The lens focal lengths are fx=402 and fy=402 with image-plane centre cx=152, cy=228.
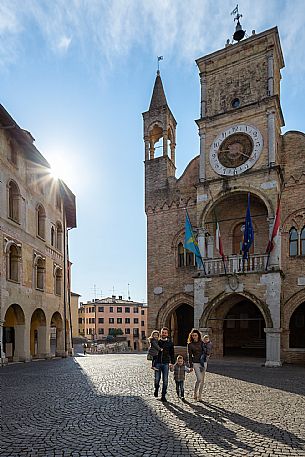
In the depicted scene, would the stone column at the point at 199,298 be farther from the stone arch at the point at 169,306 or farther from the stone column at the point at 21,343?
the stone column at the point at 21,343

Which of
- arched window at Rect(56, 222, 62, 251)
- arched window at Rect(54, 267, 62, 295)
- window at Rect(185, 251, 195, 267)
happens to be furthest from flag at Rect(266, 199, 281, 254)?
arched window at Rect(56, 222, 62, 251)

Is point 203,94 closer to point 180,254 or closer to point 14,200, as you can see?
point 180,254

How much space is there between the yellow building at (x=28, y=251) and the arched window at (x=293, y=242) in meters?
12.7

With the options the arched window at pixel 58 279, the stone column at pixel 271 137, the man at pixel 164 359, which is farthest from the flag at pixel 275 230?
the arched window at pixel 58 279

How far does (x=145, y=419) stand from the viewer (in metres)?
7.05

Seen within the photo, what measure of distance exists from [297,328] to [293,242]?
14.9 feet

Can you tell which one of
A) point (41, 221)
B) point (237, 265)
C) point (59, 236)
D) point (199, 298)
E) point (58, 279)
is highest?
point (41, 221)

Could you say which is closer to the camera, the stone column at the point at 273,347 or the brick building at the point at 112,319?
the stone column at the point at 273,347

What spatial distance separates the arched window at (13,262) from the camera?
18.5m

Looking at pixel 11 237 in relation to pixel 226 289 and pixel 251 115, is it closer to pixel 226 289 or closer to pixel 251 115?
pixel 226 289

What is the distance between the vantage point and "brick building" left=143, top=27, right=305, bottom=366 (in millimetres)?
18641

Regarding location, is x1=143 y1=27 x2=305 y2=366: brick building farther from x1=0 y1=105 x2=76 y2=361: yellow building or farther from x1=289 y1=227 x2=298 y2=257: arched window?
x1=0 y1=105 x2=76 y2=361: yellow building

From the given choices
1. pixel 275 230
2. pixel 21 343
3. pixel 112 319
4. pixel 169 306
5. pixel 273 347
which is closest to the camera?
pixel 273 347

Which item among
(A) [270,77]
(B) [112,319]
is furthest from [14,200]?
(B) [112,319]
